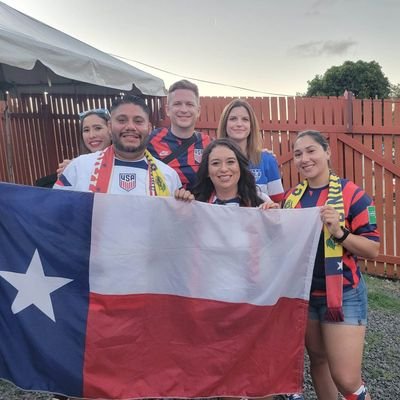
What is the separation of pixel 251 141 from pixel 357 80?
77.7 feet

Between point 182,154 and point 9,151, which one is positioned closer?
point 182,154

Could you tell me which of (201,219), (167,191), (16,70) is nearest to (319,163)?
(201,219)

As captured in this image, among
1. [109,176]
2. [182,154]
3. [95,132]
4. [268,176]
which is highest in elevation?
[95,132]

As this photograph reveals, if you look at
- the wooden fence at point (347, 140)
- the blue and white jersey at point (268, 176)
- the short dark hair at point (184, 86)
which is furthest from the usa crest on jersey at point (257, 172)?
the wooden fence at point (347, 140)

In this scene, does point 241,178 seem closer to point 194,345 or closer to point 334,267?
point 334,267

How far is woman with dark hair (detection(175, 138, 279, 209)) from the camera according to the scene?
2.59 meters

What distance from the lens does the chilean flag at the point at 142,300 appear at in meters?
2.44

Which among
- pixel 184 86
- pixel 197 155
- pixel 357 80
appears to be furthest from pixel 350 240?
pixel 357 80

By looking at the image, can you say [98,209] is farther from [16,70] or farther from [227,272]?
[16,70]

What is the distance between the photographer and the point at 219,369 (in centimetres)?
248

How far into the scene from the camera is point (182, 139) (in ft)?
10.4

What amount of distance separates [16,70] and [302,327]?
6.91m

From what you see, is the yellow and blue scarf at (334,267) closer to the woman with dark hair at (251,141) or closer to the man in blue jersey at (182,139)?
the woman with dark hair at (251,141)

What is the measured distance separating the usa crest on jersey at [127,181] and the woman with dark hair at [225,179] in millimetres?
311
